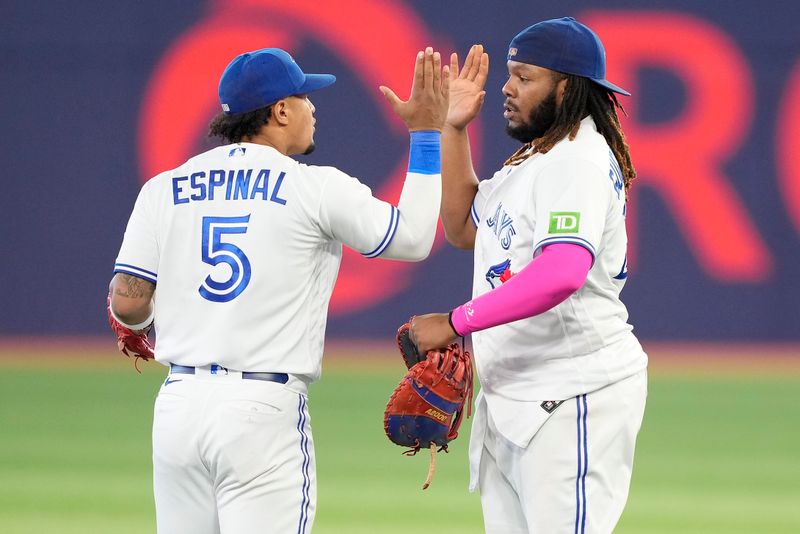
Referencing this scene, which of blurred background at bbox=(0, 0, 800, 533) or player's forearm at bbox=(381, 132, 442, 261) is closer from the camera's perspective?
player's forearm at bbox=(381, 132, 442, 261)

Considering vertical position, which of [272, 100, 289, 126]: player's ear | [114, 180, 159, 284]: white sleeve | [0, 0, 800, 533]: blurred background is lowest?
[114, 180, 159, 284]: white sleeve

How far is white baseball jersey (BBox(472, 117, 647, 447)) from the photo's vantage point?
3.34 meters

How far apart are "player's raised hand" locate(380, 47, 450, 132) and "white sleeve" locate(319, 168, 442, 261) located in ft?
0.64

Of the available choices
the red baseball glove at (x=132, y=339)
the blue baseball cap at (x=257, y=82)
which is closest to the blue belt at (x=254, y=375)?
the red baseball glove at (x=132, y=339)

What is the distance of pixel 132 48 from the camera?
12.1 m

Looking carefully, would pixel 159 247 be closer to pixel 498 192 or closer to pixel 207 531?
pixel 207 531

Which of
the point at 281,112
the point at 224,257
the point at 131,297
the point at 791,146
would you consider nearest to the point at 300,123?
the point at 281,112

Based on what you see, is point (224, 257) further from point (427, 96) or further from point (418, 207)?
point (427, 96)

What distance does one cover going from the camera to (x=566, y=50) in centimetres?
355

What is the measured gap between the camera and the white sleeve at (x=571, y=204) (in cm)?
321

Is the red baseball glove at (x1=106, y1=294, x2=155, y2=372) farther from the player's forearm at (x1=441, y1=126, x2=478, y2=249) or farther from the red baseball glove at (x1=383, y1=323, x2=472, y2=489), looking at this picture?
the player's forearm at (x1=441, y1=126, x2=478, y2=249)

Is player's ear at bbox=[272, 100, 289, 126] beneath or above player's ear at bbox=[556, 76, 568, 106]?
beneath

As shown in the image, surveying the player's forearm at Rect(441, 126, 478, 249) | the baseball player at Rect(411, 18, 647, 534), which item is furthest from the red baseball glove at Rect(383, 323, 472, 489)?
the player's forearm at Rect(441, 126, 478, 249)

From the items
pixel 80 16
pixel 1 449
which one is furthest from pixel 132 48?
pixel 1 449
